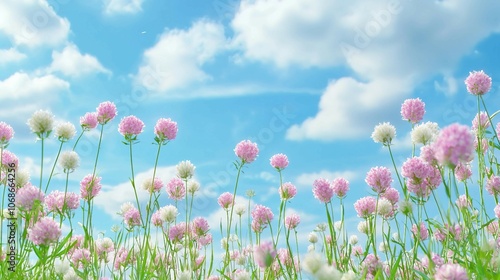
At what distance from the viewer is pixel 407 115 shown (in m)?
4.12

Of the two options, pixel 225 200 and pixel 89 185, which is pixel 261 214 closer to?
pixel 225 200

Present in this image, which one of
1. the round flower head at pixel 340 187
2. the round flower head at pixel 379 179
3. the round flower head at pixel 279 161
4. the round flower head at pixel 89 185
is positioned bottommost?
the round flower head at pixel 379 179

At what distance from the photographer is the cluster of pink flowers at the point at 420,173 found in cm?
313

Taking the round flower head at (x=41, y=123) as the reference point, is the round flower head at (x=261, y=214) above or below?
below

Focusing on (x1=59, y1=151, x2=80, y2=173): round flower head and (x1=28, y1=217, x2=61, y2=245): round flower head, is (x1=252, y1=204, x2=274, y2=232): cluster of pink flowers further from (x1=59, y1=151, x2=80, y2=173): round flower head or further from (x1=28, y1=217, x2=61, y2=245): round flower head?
(x1=28, y1=217, x2=61, y2=245): round flower head

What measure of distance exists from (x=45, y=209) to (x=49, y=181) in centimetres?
54

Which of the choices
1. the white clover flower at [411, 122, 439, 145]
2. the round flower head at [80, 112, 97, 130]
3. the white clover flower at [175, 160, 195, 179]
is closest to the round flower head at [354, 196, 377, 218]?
the white clover flower at [411, 122, 439, 145]

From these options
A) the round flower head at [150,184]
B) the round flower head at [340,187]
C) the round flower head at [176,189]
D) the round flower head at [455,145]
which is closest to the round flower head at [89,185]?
the round flower head at [150,184]

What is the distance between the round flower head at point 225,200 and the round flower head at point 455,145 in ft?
11.4

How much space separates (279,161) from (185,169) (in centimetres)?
77

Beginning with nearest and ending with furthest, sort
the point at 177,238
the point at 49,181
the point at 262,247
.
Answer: the point at 262,247 < the point at 49,181 < the point at 177,238

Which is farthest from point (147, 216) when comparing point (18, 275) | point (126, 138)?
point (18, 275)

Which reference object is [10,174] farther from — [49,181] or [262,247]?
[262,247]

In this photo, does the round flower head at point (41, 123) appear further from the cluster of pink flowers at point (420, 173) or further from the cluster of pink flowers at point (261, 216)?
the cluster of pink flowers at point (420, 173)
